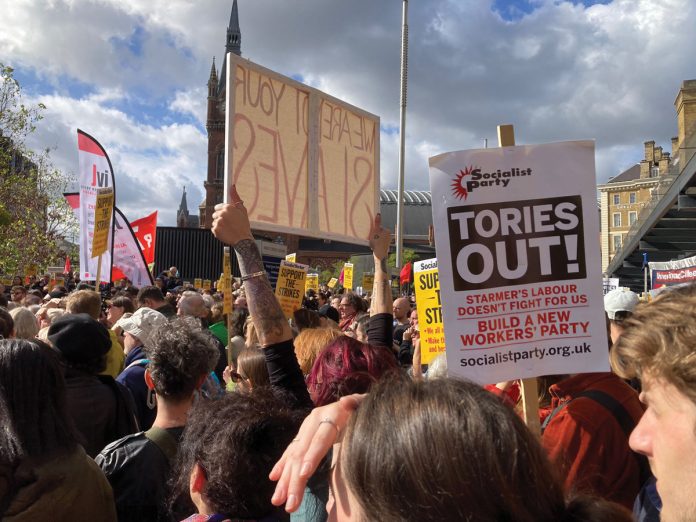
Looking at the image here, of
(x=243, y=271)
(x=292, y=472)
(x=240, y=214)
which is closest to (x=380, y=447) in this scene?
(x=292, y=472)

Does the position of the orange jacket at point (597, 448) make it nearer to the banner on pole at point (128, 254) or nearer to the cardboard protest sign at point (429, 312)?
the cardboard protest sign at point (429, 312)

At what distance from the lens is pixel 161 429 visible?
2.82 m

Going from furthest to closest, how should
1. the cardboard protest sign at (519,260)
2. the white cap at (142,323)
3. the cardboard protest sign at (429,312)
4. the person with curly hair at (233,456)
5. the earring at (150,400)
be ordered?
the cardboard protest sign at (429,312), the white cap at (142,323), the earring at (150,400), the cardboard protest sign at (519,260), the person with curly hair at (233,456)

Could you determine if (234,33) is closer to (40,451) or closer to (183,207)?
(183,207)

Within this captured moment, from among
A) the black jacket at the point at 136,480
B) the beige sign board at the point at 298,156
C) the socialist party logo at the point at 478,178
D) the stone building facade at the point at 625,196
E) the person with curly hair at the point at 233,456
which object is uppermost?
the stone building facade at the point at 625,196

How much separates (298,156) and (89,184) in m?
5.43

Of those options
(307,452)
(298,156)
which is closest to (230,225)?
(307,452)

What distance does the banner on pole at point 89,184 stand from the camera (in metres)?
8.94

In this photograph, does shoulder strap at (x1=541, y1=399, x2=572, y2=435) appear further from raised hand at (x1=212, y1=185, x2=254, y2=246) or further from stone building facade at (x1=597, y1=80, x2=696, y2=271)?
stone building facade at (x1=597, y1=80, x2=696, y2=271)

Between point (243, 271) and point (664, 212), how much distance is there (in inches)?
739

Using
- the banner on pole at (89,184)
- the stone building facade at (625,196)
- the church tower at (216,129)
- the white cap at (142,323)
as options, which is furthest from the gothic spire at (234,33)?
the white cap at (142,323)

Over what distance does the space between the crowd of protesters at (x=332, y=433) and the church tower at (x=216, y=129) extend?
6778cm

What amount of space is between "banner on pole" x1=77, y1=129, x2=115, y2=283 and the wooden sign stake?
23.3ft

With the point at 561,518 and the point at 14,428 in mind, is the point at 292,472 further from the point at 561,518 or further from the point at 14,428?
the point at 14,428
